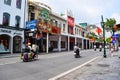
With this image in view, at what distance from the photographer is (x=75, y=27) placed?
5438 cm

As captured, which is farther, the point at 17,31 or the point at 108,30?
the point at 108,30

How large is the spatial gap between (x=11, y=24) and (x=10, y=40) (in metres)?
2.33

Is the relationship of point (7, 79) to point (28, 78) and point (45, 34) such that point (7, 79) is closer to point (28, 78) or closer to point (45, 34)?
point (28, 78)

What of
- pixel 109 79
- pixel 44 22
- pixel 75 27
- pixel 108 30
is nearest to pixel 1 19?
pixel 44 22

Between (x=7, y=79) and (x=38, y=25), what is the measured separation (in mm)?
22602

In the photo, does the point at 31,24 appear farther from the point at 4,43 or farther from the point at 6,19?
the point at 4,43

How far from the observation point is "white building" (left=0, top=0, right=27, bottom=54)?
27.2m

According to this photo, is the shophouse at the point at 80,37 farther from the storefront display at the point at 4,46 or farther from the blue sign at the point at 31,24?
the storefront display at the point at 4,46

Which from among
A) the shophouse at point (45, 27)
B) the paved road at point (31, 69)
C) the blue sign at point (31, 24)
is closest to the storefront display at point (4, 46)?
the shophouse at point (45, 27)

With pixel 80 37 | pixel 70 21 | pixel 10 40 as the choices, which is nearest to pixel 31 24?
pixel 10 40

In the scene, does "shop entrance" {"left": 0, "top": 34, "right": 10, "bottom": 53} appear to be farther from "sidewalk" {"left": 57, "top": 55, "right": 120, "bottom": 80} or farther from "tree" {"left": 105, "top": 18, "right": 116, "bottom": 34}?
"tree" {"left": 105, "top": 18, "right": 116, "bottom": 34}

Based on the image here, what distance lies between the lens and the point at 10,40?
28578 millimetres

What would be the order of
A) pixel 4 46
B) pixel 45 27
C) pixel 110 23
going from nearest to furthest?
pixel 4 46 < pixel 45 27 < pixel 110 23

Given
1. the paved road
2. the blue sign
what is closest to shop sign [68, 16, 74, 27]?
the blue sign
